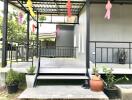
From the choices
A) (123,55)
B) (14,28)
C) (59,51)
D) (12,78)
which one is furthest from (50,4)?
(14,28)

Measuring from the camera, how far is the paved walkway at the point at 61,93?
573 centimetres

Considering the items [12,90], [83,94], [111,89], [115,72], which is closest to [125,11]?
[115,72]

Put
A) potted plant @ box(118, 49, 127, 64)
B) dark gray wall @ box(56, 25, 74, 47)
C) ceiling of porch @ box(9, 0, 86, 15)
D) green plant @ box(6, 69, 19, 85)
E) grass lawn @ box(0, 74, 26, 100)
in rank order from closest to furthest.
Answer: grass lawn @ box(0, 74, 26, 100), green plant @ box(6, 69, 19, 85), ceiling of porch @ box(9, 0, 86, 15), potted plant @ box(118, 49, 127, 64), dark gray wall @ box(56, 25, 74, 47)

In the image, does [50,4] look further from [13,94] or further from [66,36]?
[66,36]

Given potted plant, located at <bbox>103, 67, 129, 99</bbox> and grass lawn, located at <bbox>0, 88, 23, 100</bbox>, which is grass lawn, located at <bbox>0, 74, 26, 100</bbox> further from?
potted plant, located at <bbox>103, 67, 129, 99</bbox>

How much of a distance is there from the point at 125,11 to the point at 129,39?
1268 mm

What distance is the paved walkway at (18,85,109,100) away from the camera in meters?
5.73

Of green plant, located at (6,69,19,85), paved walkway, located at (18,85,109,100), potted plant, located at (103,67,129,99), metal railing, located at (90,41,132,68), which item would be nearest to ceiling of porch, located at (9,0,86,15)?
metal railing, located at (90,41,132,68)

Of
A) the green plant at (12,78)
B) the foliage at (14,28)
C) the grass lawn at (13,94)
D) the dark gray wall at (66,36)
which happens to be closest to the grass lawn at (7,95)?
the grass lawn at (13,94)

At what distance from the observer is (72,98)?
18.7 ft

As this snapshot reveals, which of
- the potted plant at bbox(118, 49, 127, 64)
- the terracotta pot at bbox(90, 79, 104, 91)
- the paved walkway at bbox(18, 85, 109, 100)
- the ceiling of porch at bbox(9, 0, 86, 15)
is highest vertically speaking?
the ceiling of porch at bbox(9, 0, 86, 15)

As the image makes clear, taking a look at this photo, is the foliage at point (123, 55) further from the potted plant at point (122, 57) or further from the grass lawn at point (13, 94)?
the grass lawn at point (13, 94)

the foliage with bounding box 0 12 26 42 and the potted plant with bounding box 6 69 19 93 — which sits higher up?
the foliage with bounding box 0 12 26 42

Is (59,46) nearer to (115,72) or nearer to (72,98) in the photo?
(115,72)
